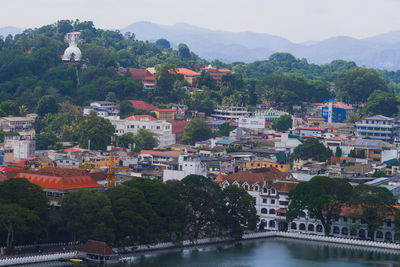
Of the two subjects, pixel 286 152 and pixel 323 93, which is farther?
pixel 323 93

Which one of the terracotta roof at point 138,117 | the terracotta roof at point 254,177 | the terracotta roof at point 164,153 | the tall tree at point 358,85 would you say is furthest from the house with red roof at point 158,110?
the terracotta roof at point 254,177

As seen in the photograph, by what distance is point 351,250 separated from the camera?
4884 cm

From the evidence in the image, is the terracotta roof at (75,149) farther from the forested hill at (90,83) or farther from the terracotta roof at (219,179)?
the terracotta roof at (219,179)

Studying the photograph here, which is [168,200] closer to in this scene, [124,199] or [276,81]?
[124,199]

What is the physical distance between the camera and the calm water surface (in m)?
44.2

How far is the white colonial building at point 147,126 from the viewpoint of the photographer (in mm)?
82438

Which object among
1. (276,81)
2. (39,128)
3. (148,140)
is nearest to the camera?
(148,140)

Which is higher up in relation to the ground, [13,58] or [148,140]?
[13,58]

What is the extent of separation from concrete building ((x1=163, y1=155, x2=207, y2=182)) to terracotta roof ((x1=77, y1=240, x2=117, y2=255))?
15.9 m

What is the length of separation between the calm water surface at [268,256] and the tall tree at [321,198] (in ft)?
5.94

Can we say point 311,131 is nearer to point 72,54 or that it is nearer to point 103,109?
point 103,109

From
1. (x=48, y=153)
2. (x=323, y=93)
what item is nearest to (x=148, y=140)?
(x=48, y=153)

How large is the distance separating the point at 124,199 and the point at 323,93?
66452mm

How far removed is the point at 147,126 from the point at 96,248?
134ft
